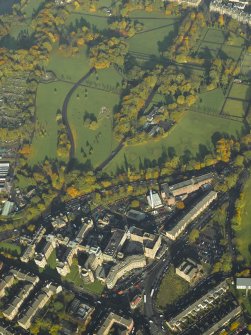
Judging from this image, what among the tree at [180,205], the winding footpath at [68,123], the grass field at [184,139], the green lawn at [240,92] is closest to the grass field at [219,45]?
the green lawn at [240,92]

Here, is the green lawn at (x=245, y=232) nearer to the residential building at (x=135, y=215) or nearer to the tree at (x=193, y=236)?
the tree at (x=193, y=236)

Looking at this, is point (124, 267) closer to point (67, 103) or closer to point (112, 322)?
point (112, 322)

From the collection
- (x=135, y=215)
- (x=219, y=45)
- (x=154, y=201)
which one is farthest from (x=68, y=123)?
(x=219, y=45)

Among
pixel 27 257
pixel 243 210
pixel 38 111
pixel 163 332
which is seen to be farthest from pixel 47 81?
pixel 163 332

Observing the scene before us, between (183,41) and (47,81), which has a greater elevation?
(183,41)

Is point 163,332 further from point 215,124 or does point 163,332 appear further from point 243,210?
point 215,124

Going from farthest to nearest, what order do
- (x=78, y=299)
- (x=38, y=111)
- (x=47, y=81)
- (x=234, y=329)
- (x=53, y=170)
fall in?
(x=47, y=81)
(x=38, y=111)
(x=53, y=170)
(x=78, y=299)
(x=234, y=329)
